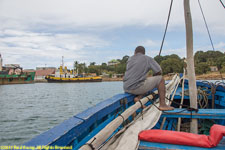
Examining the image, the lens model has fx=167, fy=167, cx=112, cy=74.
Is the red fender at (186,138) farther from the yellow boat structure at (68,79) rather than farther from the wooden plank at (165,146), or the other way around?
the yellow boat structure at (68,79)

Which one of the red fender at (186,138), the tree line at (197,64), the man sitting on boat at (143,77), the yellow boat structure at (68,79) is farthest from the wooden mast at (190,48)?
the yellow boat structure at (68,79)

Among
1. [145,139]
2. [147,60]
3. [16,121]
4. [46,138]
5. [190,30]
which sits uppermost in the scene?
[190,30]

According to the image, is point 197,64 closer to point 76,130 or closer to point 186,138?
point 186,138

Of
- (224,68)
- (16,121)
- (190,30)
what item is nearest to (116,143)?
(190,30)

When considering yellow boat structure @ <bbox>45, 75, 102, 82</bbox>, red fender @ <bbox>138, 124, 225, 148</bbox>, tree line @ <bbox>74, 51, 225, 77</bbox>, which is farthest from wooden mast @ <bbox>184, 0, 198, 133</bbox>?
yellow boat structure @ <bbox>45, 75, 102, 82</bbox>

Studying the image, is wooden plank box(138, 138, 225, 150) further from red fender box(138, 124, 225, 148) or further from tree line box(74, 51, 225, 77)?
tree line box(74, 51, 225, 77)

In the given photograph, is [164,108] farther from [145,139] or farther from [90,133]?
[90,133]

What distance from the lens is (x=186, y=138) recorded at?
5.15ft

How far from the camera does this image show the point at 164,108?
8.56 ft

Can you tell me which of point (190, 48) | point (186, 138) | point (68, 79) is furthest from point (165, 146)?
point (68, 79)

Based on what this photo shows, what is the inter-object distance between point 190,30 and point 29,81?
183 ft

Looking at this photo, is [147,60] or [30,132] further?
[30,132]

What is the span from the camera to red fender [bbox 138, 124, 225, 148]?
1501 millimetres

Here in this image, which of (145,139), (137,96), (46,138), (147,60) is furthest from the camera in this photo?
(137,96)
